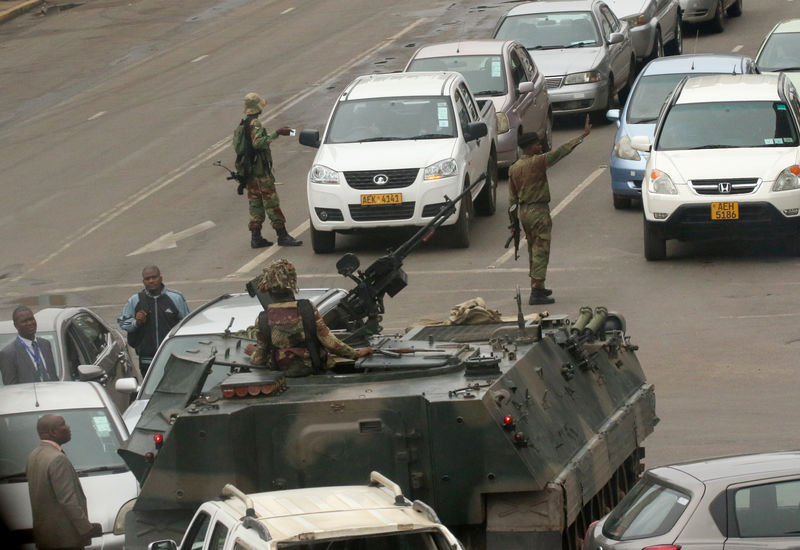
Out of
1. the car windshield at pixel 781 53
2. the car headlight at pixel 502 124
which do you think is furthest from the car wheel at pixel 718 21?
the car headlight at pixel 502 124

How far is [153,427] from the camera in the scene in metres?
10.1

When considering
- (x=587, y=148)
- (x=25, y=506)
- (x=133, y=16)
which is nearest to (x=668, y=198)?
(x=587, y=148)

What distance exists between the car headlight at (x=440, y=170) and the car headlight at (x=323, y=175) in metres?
1.15

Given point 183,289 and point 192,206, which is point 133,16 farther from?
point 183,289

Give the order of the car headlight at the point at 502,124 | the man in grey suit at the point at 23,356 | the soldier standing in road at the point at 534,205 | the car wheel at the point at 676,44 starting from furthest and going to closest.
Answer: the car wheel at the point at 676,44
the car headlight at the point at 502,124
the soldier standing in road at the point at 534,205
the man in grey suit at the point at 23,356

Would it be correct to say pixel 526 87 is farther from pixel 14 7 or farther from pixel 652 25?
pixel 14 7

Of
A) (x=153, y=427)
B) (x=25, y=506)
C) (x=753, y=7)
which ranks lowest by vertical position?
(x=753, y=7)

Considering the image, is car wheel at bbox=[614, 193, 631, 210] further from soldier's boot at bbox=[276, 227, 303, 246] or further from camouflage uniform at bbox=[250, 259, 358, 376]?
camouflage uniform at bbox=[250, 259, 358, 376]

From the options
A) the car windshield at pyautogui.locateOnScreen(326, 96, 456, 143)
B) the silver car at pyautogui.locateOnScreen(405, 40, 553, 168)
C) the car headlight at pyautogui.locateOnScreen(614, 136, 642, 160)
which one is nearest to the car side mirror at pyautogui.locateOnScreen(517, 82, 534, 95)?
the silver car at pyautogui.locateOnScreen(405, 40, 553, 168)

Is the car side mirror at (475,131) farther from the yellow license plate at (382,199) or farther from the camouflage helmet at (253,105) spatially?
the camouflage helmet at (253,105)

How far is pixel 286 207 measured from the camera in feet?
79.7

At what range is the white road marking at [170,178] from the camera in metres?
23.3

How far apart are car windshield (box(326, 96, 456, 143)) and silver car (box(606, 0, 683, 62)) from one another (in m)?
10.4

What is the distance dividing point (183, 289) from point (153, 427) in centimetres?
1030
